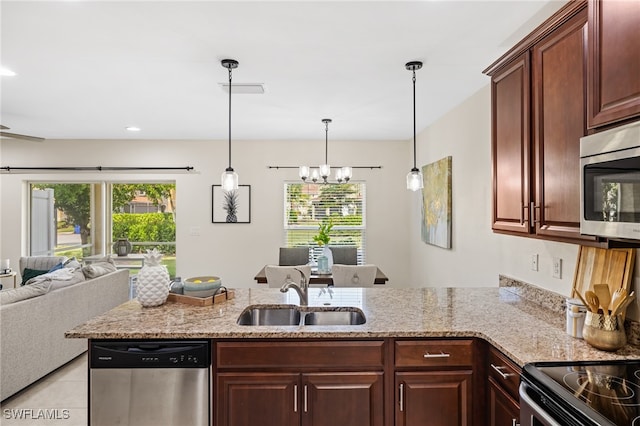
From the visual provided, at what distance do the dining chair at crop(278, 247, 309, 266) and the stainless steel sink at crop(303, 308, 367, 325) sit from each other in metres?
2.42

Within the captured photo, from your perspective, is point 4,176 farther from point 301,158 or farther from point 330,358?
point 330,358

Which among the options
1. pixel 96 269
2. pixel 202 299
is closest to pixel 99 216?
pixel 96 269

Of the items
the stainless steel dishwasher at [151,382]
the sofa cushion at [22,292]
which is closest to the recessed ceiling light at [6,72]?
the sofa cushion at [22,292]

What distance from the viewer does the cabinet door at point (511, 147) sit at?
1918 mm

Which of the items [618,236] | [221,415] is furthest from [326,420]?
[618,236]

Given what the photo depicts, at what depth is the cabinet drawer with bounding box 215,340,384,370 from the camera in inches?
71.9

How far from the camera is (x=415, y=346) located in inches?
71.7

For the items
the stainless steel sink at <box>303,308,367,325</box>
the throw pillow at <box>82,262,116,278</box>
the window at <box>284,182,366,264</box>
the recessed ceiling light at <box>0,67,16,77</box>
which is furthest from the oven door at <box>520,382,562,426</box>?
the window at <box>284,182,366,264</box>

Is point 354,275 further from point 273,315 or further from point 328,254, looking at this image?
point 273,315

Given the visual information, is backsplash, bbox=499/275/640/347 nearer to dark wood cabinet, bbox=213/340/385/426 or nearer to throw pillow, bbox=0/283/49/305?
dark wood cabinet, bbox=213/340/385/426

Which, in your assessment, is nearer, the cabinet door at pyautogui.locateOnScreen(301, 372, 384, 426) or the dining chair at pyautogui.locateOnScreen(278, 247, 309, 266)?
the cabinet door at pyautogui.locateOnScreen(301, 372, 384, 426)

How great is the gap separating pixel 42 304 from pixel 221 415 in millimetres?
2343

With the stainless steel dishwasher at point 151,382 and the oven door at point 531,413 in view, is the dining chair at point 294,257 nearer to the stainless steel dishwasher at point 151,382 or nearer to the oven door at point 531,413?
the stainless steel dishwasher at point 151,382

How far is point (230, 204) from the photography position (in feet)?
18.1
